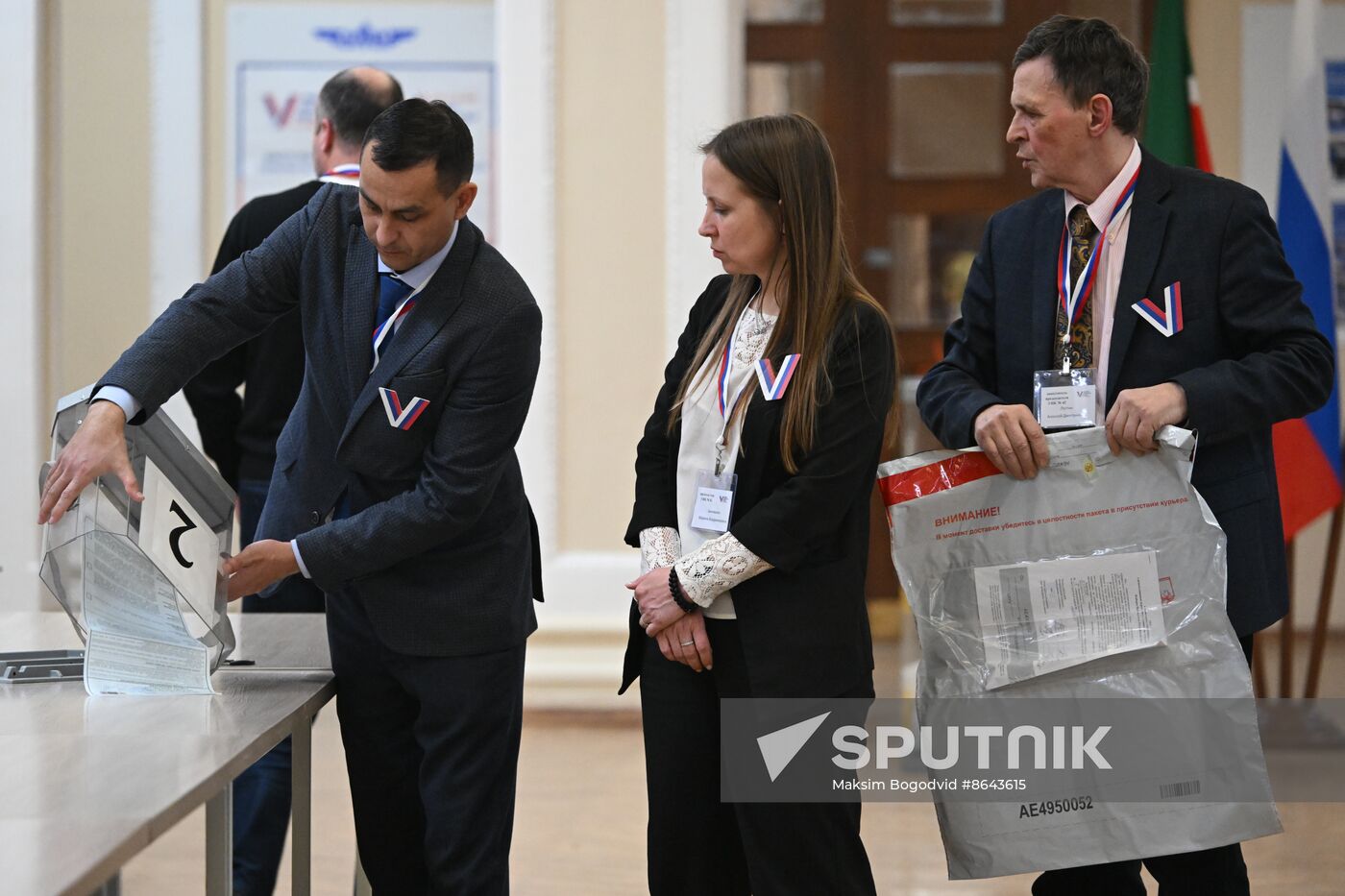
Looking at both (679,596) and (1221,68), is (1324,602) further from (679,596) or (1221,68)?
(679,596)

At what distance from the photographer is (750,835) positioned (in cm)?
181

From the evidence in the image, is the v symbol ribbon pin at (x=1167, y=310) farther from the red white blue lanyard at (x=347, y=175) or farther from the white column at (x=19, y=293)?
the white column at (x=19, y=293)

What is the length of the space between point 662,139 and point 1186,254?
2.96 metres

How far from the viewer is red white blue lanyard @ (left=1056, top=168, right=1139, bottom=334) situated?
193 cm

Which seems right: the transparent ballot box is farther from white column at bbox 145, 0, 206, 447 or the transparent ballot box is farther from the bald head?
white column at bbox 145, 0, 206, 447

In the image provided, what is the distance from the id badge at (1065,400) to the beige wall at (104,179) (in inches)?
177

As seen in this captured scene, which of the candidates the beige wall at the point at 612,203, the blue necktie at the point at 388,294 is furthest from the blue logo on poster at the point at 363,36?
the blue necktie at the point at 388,294

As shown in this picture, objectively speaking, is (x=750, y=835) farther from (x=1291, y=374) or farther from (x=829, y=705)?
(x=1291, y=374)

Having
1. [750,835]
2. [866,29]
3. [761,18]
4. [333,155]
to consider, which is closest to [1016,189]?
[866,29]

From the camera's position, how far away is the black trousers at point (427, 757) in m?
1.85

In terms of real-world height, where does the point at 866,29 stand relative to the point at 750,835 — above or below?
above

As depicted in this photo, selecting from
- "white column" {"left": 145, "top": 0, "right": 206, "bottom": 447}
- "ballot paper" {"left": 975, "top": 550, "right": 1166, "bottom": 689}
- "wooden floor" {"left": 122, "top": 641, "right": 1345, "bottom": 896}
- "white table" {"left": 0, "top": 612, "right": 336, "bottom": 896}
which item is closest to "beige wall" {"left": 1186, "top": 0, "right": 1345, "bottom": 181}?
"wooden floor" {"left": 122, "top": 641, "right": 1345, "bottom": 896}

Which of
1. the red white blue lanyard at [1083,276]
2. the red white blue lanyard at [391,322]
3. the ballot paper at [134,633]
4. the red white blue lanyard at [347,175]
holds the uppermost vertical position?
the red white blue lanyard at [347,175]

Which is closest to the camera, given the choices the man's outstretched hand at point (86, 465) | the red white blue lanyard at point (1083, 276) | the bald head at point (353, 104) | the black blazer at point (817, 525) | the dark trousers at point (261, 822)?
the man's outstretched hand at point (86, 465)
